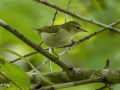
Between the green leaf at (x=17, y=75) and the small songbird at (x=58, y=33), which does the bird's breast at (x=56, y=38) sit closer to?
the small songbird at (x=58, y=33)

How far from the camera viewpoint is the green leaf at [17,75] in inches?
30.8

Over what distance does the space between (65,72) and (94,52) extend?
1.64 feet

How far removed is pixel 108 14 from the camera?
1746 mm

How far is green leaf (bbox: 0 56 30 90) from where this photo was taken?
782 millimetres

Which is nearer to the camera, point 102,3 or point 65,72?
point 65,72

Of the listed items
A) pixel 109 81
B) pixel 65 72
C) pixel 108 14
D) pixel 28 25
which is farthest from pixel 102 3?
pixel 109 81

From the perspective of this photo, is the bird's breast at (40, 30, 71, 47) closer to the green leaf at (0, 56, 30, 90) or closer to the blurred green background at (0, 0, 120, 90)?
the blurred green background at (0, 0, 120, 90)

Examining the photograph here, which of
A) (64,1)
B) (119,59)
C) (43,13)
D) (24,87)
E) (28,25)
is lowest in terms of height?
(24,87)

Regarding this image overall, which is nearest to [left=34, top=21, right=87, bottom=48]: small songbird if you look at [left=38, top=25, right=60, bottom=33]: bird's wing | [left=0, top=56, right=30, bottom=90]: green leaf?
[left=38, top=25, right=60, bottom=33]: bird's wing

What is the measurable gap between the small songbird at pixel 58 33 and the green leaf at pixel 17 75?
0.89 m

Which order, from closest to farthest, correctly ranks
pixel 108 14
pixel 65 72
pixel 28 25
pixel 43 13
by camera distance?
pixel 65 72, pixel 28 25, pixel 43 13, pixel 108 14

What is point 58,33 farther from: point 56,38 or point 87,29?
point 87,29

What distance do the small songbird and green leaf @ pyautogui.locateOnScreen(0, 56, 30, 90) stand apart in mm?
886

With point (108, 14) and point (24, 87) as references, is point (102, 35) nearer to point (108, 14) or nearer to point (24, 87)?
point (108, 14)
